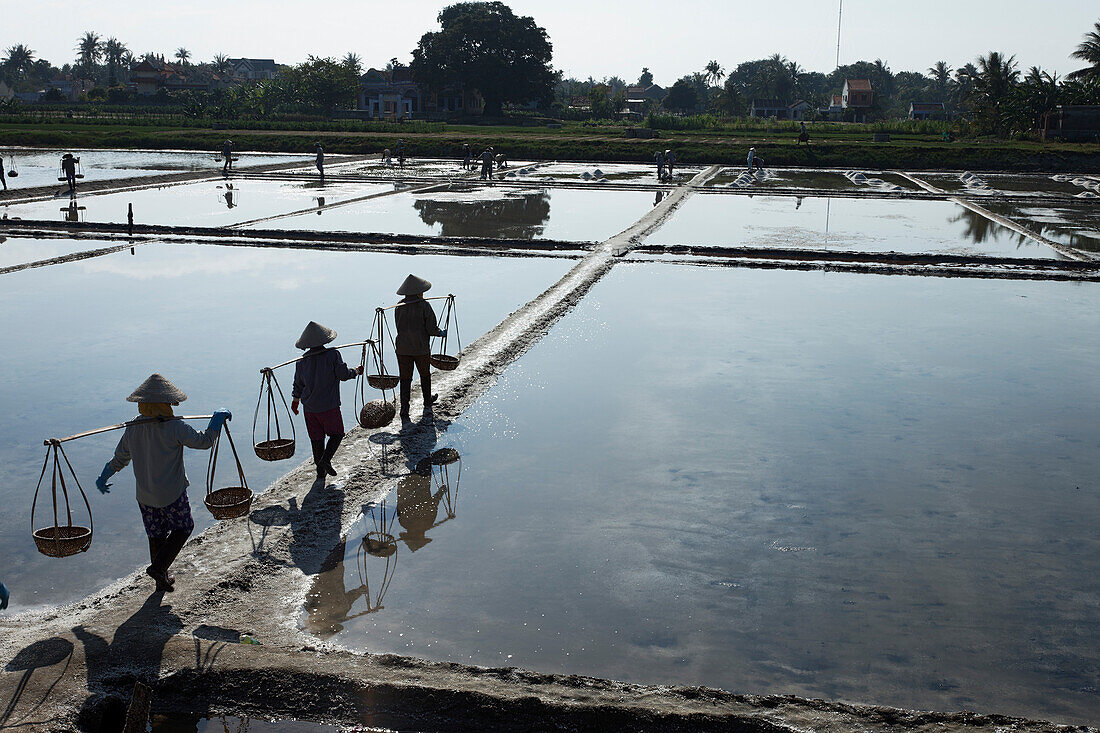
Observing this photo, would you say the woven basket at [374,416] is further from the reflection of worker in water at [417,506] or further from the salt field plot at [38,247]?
the salt field plot at [38,247]

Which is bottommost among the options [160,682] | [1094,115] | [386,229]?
[160,682]

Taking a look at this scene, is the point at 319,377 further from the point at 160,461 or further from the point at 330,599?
the point at 330,599

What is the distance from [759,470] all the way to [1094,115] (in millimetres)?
48033

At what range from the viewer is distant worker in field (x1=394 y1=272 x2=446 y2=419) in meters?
8.02

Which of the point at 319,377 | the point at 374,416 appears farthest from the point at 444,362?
the point at 319,377

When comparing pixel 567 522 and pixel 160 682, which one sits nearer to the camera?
pixel 160 682

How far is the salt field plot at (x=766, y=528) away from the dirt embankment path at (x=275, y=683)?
209mm

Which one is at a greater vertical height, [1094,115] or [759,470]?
[1094,115]

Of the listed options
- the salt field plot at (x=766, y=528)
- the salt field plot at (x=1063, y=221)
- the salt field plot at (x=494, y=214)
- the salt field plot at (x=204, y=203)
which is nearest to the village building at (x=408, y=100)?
the salt field plot at (x=204, y=203)

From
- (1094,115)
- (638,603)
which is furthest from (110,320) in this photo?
(1094,115)

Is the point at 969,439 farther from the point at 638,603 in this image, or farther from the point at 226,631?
the point at 226,631

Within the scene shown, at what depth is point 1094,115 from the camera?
45.8m

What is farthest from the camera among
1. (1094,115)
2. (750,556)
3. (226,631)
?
(1094,115)

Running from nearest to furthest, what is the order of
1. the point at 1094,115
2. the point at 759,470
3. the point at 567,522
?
the point at 567,522 < the point at 759,470 < the point at 1094,115
